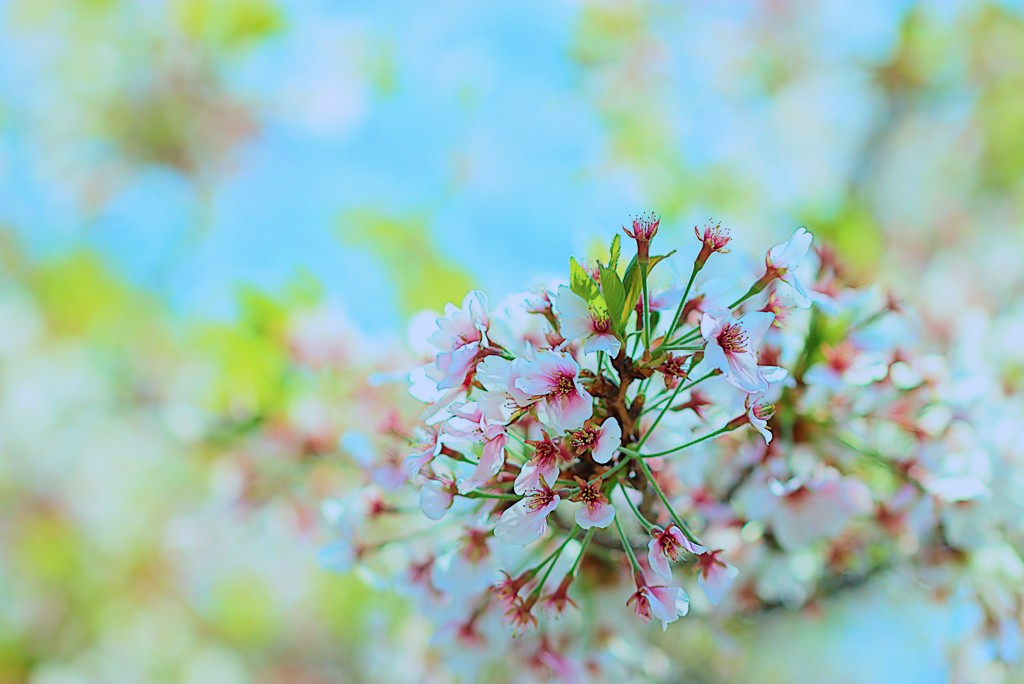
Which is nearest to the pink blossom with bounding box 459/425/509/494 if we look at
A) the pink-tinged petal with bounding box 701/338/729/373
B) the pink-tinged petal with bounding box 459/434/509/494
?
the pink-tinged petal with bounding box 459/434/509/494

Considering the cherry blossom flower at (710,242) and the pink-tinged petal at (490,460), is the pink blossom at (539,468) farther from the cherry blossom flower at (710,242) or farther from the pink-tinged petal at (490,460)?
the cherry blossom flower at (710,242)

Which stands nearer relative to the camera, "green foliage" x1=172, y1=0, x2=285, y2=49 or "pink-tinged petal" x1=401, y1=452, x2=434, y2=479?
"pink-tinged petal" x1=401, y1=452, x2=434, y2=479

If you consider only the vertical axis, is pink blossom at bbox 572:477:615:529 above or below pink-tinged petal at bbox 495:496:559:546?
above

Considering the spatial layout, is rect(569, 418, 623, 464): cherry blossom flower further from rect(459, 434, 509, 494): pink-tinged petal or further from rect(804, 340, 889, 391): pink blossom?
rect(804, 340, 889, 391): pink blossom

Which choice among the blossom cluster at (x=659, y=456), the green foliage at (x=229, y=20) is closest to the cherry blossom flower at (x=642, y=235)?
the blossom cluster at (x=659, y=456)

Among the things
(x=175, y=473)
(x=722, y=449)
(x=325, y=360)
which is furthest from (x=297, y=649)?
(x=722, y=449)

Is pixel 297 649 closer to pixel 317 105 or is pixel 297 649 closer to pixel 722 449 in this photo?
pixel 317 105
